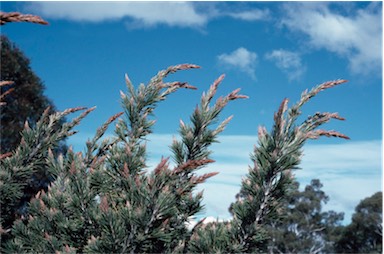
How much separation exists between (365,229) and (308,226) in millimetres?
4216

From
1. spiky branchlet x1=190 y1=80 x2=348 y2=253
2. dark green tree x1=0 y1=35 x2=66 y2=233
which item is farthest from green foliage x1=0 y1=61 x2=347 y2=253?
dark green tree x1=0 y1=35 x2=66 y2=233

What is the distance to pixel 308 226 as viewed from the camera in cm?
3856

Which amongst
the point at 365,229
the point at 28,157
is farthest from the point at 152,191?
the point at 365,229

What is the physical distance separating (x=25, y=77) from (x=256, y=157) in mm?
15781

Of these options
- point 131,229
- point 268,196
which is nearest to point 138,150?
point 131,229

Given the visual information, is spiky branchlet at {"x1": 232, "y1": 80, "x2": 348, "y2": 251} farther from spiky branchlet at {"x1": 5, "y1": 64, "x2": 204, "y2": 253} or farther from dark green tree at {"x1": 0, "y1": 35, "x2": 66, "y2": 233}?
dark green tree at {"x1": 0, "y1": 35, "x2": 66, "y2": 233}

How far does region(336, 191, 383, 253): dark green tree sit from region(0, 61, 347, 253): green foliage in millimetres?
35756

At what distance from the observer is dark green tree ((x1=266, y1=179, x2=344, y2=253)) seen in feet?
122

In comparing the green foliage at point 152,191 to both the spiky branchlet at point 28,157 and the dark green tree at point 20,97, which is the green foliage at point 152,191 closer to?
the spiky branchlet at point 28,157

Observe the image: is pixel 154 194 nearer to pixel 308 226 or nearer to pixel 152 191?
pixel 152 191

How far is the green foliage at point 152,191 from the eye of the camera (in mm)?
2000

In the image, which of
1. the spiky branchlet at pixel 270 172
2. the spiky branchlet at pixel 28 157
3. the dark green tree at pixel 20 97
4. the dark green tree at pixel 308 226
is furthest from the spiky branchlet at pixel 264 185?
the dark green tree at pixel 308 226

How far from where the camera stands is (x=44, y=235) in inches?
101

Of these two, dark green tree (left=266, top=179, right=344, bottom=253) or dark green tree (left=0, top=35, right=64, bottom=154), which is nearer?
dark green tree (left=0, top=35, right=64, bottom=154)
